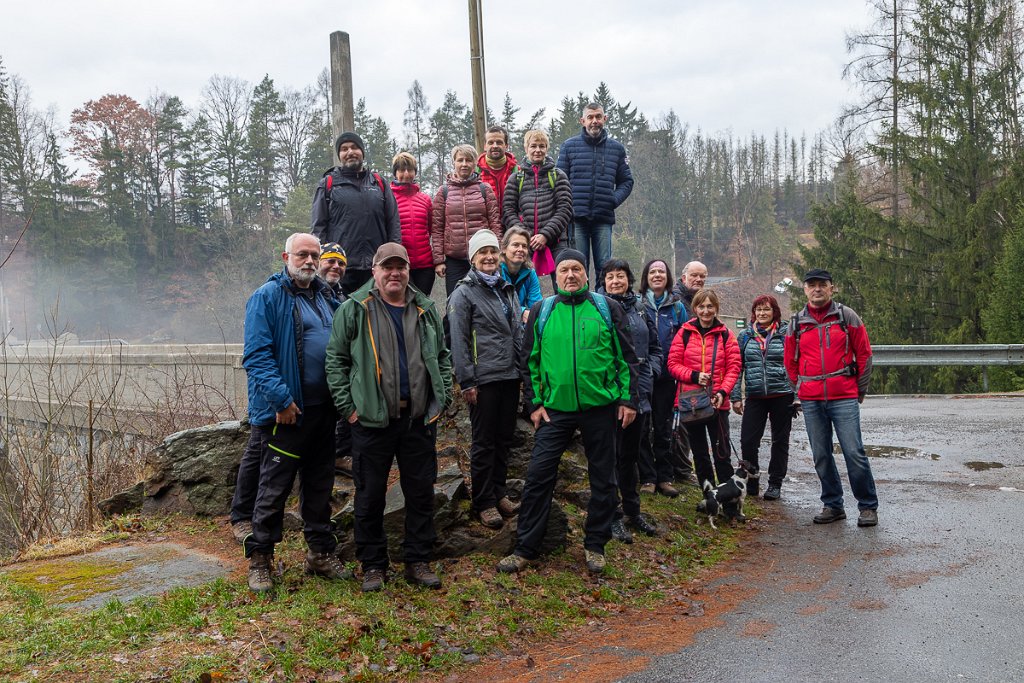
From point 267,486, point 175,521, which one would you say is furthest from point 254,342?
point 175,521

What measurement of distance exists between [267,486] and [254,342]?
39.3 inches

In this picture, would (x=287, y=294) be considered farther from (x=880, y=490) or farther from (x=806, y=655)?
(x=880, y=490)

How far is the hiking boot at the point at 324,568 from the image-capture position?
18.3ft

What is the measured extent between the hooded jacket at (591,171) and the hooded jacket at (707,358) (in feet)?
7.35

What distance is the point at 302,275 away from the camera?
5.44 metres

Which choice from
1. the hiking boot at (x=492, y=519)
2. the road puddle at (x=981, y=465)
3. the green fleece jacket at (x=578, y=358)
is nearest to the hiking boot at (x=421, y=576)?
the hiking boot at (x=492, y=519)

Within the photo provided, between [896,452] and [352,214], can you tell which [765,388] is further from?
[352,214]

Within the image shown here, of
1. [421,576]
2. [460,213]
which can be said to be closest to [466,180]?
[460,213]

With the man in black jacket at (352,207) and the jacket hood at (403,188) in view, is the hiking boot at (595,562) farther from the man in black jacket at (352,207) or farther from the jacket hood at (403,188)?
the jacket hood at (403,188)

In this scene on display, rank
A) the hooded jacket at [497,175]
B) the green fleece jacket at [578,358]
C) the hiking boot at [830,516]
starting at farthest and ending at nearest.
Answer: the hooded jacket at [497,175] → the hiking boot at [830,516] → the green fleece jacket at [578,358]

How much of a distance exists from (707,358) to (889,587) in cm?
258

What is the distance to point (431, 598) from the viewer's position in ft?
17.8

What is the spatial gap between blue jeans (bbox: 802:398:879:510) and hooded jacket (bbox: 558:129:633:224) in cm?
329

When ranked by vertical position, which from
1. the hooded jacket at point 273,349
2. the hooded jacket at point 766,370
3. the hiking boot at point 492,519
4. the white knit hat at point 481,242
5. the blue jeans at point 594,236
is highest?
the blue jeans at point 594,236
